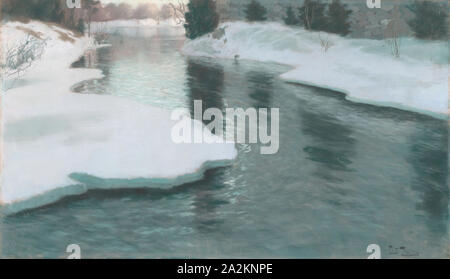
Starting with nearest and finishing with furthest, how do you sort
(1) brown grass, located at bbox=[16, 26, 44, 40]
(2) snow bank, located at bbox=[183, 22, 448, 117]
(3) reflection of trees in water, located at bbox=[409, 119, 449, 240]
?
(3) reflection of trees in water, located at bbox=[409, 119, 449, 240]
(2) snow bank, located at bbox=[183, 22, 448, 117]
(1) brown grass, located at bbox=[16, 26, 44, 40]

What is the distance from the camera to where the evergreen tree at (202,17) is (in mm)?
44000

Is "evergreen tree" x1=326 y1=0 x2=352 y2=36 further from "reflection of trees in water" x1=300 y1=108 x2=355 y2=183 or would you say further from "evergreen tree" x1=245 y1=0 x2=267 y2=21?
"reflection of trees in water" x1=300 y1=108 x2=355 y2=183

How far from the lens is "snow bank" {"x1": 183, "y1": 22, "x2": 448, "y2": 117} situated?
1931 cm

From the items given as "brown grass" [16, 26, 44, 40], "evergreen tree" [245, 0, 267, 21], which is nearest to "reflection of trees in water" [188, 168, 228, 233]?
"brown grass" [16, 26, 44, 40]

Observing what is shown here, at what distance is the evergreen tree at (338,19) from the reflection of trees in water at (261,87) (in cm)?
944

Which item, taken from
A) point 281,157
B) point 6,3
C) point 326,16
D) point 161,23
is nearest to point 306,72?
point 326,16

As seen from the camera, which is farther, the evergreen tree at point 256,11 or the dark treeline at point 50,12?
the evergreen tree at point 256,11

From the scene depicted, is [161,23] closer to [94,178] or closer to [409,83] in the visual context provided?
[409,83]

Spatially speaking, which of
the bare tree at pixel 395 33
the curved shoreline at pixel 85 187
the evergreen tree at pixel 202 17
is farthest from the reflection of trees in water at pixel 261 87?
the evergreen tree at pixel 202 17

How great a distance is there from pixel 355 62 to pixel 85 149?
18819mm

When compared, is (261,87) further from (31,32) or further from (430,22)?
(31,32)

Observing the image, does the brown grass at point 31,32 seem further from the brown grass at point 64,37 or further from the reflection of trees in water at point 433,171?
the reflection of trees in water at point 433,171

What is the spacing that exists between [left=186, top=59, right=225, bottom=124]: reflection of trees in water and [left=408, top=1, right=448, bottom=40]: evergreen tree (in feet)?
37.2
